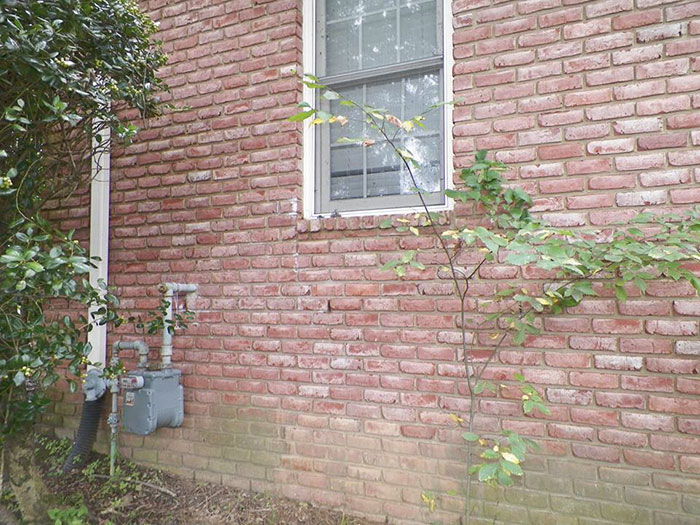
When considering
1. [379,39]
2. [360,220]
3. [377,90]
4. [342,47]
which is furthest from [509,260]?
[342,47]

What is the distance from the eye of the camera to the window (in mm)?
2871

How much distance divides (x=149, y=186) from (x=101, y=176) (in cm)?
42

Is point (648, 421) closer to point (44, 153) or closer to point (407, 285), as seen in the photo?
point (407, 285)

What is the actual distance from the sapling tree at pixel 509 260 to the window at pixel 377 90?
352 mm

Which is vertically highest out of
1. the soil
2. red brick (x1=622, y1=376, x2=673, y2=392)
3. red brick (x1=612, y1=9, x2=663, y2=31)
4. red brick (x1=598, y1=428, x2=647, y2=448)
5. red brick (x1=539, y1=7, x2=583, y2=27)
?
red brick (x1=539, y1=7, x2=583, y2=27)

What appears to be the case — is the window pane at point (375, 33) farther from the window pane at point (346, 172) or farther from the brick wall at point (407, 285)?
the window pane at point (346, 172)

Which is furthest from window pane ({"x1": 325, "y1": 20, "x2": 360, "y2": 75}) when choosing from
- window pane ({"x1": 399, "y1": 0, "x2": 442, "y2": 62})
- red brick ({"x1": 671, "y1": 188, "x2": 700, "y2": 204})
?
red brick ({"x1": 671, "y1": 188, "x2": 700, "y2": 204})

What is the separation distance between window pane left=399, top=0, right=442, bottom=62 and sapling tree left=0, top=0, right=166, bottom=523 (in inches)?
55.6

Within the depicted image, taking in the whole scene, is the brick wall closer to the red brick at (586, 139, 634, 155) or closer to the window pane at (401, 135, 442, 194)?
the red brick at (586, 139, 634, 155)

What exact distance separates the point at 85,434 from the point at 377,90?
2.93 metres

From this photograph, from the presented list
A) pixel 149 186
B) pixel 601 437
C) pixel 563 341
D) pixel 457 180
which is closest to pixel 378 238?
pixel 457 180

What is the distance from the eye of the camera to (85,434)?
3381 millimetres

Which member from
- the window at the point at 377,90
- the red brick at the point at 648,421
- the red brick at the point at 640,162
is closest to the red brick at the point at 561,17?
the window at the point at 377,90

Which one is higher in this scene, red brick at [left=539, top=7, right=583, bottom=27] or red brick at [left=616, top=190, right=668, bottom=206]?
red brick at [left=539, top=7, right=583, bottom=27]
